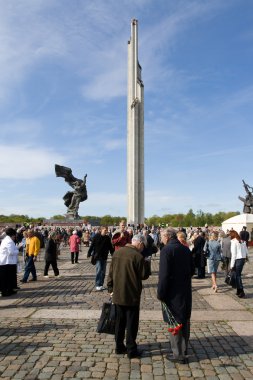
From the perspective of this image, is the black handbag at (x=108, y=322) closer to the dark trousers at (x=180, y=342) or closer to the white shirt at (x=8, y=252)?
the dark trousers at (x=180, y=342)

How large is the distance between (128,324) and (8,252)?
5.43 meters

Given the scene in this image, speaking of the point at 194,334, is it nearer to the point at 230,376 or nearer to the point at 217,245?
the point at 230,376

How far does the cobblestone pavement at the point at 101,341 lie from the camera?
4.81 meters

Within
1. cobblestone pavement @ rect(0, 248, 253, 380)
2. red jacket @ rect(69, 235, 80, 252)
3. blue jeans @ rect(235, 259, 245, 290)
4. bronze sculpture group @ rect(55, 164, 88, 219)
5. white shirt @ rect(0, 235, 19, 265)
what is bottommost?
cobblestone pavement @ rect(0, 248, 253, 380)

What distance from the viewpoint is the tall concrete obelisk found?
57.1 metres

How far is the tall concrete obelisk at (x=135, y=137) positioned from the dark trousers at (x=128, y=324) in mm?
50539

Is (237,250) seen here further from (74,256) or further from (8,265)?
(74,256)

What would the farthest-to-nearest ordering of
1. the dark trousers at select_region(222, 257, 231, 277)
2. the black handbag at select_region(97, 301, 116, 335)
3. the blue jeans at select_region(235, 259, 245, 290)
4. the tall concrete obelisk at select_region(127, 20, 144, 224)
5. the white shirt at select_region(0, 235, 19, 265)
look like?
the tall concrete obelisk at select_region(127, 20, 144, 224)
the dark trousers at select_region(222, 257, 231, 277)
the blue jeans at select_region(235, 259, 245, 290)
the white shirt at select_region(0, 235, 19, 265)
the black handbag at select_region(97, 301, 116, 335)

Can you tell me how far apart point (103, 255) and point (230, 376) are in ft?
20.8

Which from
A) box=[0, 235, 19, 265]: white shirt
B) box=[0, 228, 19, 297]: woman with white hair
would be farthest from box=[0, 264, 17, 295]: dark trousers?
box=[0, 235, 19, 265]: white shirt

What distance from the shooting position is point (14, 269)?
10102 millimetres

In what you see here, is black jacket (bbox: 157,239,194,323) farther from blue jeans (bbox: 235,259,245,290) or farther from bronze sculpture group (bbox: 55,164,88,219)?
bronze sculpture group (bbox: 55,164,88,219)

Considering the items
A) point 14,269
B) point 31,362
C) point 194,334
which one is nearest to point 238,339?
point 194,334

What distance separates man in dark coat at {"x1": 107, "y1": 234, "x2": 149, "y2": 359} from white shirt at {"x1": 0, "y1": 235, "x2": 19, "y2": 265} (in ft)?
16.6
